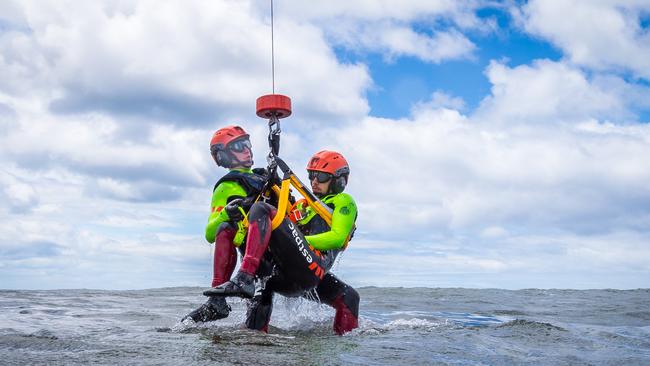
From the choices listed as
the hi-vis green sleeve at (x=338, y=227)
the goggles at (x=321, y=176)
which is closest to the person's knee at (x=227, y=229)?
the hi-vis green sleeve at (x=338, y=227)

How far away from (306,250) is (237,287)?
1019 mm

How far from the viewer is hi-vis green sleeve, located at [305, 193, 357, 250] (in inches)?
273

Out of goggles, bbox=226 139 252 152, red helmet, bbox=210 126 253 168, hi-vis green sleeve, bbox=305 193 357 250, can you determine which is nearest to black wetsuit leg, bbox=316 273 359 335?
hi-vis green sleeve, bbox=305 193 357 250

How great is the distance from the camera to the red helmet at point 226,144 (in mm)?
7676

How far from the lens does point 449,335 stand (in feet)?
26.6

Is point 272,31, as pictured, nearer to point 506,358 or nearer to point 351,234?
point 351,234

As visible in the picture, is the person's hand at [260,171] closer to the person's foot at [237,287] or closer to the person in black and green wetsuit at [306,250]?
the person in black and green wetsuit at [306,250]

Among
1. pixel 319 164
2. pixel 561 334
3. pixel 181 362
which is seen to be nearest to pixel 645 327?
pixel 561 334

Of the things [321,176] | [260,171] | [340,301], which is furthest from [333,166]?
[340,301]

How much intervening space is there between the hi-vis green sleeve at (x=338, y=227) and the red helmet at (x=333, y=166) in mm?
455

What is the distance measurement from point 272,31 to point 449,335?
15.6 ft

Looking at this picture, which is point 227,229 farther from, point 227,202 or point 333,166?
point 333,166

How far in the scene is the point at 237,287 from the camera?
6051 mm

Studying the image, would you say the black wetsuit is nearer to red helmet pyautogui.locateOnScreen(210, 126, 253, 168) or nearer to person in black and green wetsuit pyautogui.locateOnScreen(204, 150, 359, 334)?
person in black and green wetsuit pyautogui.locateOnScreen(204, 150, 359, 334)
